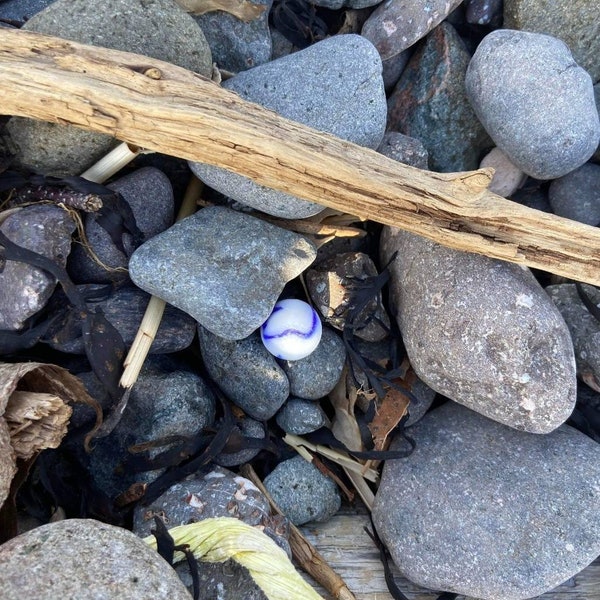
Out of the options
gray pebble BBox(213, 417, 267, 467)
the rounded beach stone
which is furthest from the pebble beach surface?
the rounded beach stone

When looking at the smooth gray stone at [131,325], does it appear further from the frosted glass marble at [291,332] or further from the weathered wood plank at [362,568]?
the weathered wood plank at [362,568]

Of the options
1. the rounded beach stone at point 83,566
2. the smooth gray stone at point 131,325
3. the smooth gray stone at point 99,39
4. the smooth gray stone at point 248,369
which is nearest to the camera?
the rounded beach stone at point 83,566

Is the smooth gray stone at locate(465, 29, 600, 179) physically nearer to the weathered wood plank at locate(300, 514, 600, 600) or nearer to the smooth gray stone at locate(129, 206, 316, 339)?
the smooth gray stone at locate(129, 206, 316, 339)

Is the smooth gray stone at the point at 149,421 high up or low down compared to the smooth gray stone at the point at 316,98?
down

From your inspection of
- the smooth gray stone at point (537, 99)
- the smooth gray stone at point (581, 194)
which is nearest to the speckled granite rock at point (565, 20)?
the smooth gray stone at point (537, 99)

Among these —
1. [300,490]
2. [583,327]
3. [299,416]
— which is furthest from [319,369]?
[583,327]

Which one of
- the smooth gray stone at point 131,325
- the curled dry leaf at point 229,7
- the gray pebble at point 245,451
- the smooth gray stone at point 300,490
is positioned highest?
the curled dry leaf at point 229,7

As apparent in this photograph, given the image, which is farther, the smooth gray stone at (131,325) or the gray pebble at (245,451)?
the gray pebble at (245,451)
